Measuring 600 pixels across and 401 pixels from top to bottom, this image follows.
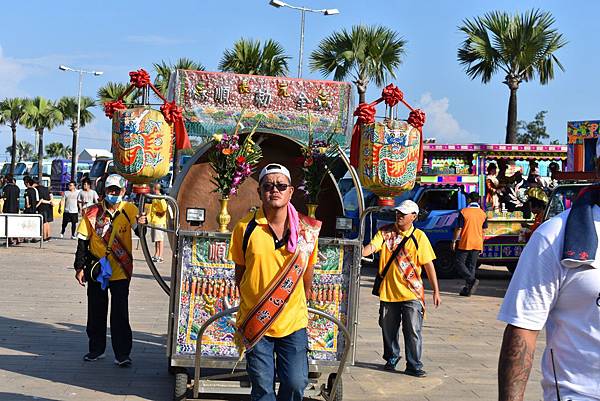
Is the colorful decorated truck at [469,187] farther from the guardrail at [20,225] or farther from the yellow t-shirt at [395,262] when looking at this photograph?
the yellow t-shirt at [395,262]

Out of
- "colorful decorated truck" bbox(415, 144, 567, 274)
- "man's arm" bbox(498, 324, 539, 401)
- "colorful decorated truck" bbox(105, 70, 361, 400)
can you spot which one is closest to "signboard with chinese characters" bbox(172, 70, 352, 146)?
"colorful decorated truck" bbox(105, 70, 361, 400)

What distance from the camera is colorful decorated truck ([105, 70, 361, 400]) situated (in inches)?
311

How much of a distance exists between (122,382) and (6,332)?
2.91 meters

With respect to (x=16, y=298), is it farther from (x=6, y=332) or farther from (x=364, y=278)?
(x=364, y=278)

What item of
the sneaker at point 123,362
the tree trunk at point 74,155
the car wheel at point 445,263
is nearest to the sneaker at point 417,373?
the sneaker at point 123,362

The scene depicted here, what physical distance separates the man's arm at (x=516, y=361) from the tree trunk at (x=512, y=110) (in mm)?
26614

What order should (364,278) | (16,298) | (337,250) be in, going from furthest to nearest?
(364,278)
(16,298)
(337,250)

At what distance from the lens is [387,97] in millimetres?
8320

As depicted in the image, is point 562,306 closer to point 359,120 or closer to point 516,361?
point 516,361

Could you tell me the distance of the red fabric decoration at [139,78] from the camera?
852cm

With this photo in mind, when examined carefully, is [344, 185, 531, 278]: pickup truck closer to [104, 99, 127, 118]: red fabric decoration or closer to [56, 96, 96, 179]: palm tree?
[104, 99, 127, 118]: red fabric decoration

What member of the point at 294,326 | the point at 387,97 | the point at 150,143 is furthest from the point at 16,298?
the point at 294,326

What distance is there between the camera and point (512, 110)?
97.8ft

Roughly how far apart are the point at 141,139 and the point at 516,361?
5388 mm
